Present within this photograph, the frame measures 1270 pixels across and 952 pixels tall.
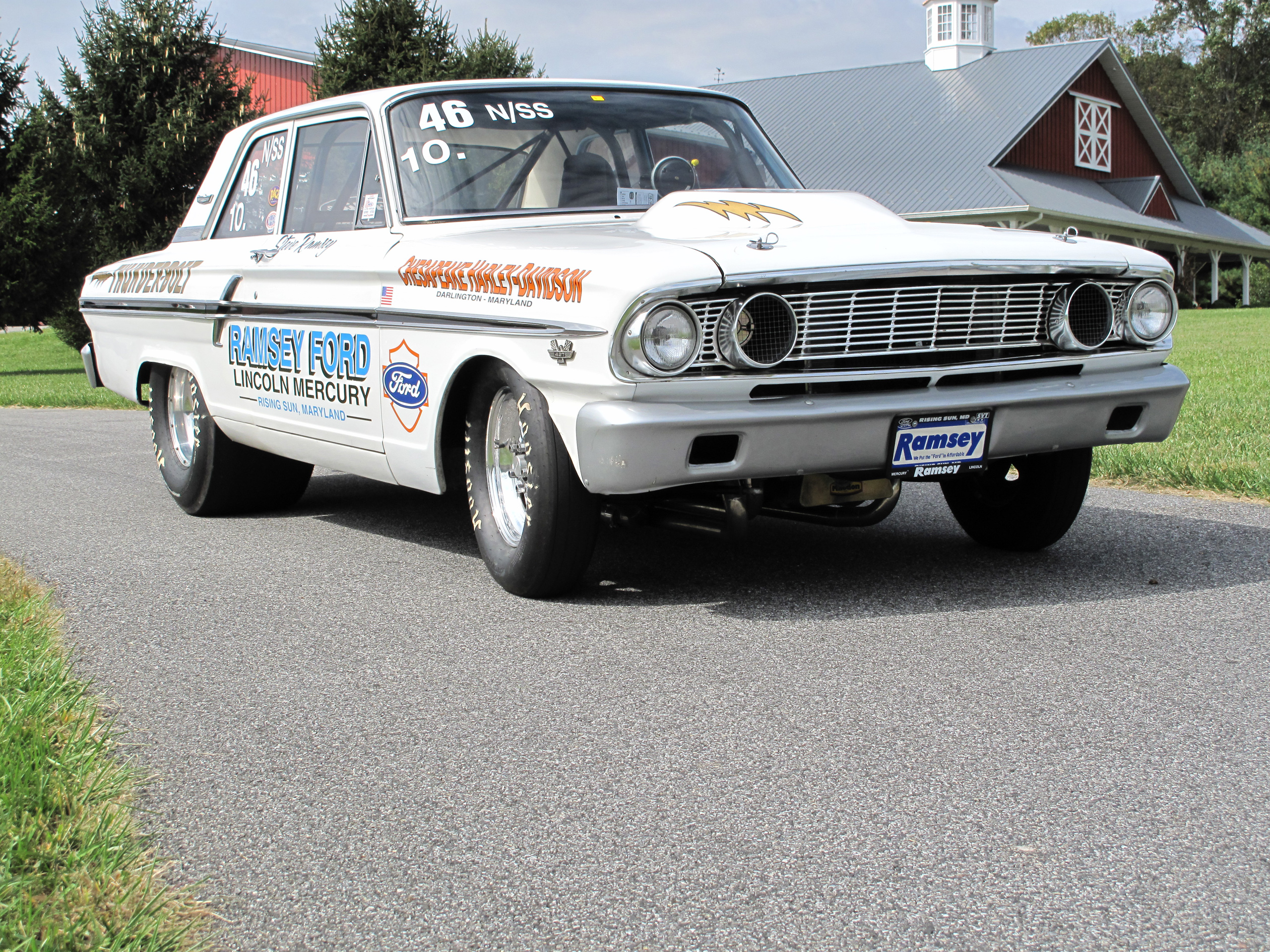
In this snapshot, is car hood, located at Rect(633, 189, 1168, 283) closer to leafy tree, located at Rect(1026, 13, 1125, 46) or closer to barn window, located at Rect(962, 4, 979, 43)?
barn window, located at Rect(962, 4, 979, 43)

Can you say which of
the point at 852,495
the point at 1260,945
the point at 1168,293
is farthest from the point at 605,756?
the point at 1168,293

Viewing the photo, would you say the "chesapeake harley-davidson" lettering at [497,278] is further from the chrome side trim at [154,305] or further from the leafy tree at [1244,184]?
the leafy tree at [1244,184]

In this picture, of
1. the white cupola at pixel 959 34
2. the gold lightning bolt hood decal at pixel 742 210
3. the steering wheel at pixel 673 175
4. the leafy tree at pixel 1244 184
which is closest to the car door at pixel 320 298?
the steering wheel at pixel 673 175

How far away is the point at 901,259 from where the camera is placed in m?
4.14

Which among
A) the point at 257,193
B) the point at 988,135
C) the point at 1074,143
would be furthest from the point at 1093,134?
the point at 257,193

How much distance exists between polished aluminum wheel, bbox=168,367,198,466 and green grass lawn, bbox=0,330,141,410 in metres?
5.48

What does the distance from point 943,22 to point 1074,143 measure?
16.7ft

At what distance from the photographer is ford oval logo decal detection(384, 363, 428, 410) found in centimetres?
487

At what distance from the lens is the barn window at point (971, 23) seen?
39.4 metres

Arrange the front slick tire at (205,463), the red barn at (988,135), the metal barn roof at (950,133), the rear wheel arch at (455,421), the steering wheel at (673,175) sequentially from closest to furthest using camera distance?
1. the rear wheel arch at (455,421)
2. the steering wheel at (673,175)
3. the front slick tire at (205,463)
4. the metal barn roof at (950,133)
5. the red barn at (988,135)

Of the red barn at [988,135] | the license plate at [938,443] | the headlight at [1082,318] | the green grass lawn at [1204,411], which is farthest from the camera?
the red barn at [988,135]

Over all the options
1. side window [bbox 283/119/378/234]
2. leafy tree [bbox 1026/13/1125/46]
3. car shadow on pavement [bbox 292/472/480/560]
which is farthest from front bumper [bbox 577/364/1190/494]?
leafy tree [bbox 1026/13/1125/46]

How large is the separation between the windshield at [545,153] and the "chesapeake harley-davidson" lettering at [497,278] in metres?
0.49

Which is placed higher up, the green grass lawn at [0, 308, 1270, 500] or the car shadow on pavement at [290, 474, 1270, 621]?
the car shadow on pavement at [290, 474, 1270, 621]
